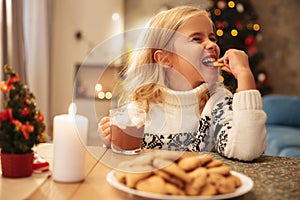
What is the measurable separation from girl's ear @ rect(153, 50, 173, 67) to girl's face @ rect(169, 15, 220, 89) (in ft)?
0.14

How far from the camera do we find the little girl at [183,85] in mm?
1335

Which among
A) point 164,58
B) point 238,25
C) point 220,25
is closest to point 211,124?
point 164,58

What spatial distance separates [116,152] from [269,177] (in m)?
0.39

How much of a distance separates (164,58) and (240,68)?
14.2 inches

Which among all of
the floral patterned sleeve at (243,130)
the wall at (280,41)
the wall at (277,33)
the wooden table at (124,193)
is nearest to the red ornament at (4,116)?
the wooden table at (124,193)

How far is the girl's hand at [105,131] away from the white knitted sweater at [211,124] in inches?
7.9

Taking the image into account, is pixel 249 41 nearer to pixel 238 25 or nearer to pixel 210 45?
pixel 238 25

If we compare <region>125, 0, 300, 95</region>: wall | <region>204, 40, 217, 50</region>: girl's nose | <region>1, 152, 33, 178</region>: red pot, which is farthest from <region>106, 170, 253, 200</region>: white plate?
<region>125, 0, 300, 95</region>: wall

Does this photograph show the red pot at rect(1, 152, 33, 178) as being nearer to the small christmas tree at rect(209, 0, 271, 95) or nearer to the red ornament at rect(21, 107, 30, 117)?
the red ornament at rect(21, 107, 30, 117)

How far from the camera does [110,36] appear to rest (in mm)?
5641

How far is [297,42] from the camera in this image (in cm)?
582

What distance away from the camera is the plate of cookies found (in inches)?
30.5

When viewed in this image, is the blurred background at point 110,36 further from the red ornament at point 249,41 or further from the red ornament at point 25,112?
the red ornament at point 25,112

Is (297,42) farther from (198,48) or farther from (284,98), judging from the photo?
(198,48)
